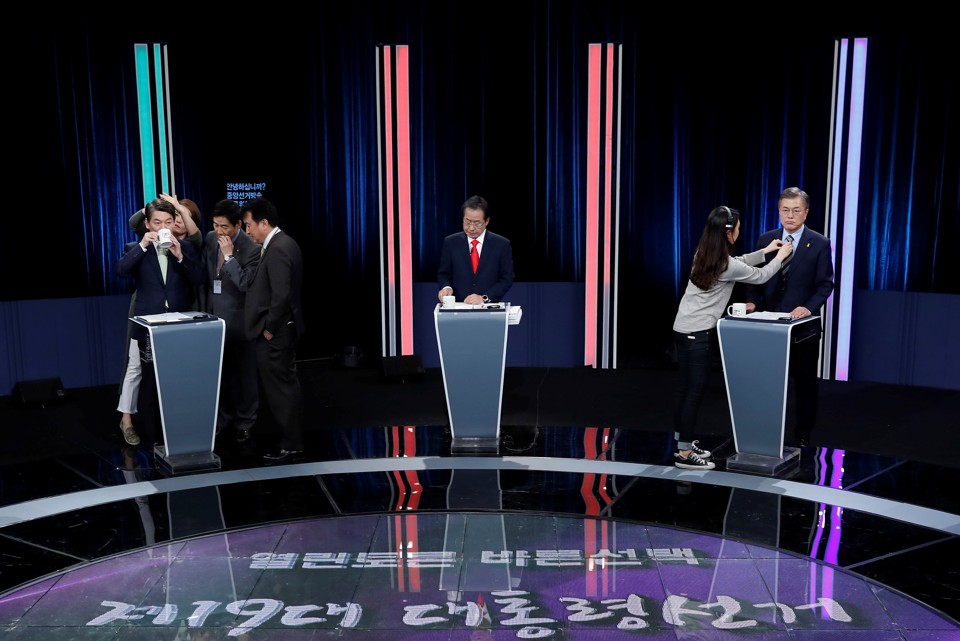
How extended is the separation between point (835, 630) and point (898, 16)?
4.89m

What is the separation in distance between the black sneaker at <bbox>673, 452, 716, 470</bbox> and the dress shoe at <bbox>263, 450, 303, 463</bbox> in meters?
2.22

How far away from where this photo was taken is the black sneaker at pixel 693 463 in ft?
17.2

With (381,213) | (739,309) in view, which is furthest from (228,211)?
(739,309)

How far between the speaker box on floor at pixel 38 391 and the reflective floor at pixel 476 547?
148 centimetres

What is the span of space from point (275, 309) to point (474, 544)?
188cm

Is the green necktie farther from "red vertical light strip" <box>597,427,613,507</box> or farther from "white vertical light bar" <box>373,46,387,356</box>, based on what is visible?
"red vertical light strip" <box>597,427,613,507</box>

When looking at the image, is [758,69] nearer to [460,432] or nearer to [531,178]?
[531,178]

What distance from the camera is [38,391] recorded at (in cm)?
697

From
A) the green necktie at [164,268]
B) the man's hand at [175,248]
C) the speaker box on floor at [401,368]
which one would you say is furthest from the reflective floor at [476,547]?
the speaker box on floor at [401,368]

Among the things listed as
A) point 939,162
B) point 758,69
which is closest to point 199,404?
point 758,69

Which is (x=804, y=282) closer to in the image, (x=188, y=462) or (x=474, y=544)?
(x=474, y=544)

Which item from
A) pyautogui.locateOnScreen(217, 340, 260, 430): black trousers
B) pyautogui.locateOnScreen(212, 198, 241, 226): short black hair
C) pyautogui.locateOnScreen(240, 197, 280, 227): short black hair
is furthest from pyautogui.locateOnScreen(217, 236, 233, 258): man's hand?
pyautogui.locateOnScreen(217, 340, 260, 430): black trousers

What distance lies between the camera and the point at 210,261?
5.80 metres

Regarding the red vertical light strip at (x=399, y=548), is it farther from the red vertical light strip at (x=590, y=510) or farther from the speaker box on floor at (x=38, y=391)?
the speaker box on floor at (x=38, y=391)
